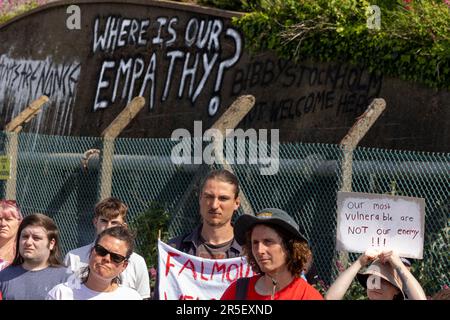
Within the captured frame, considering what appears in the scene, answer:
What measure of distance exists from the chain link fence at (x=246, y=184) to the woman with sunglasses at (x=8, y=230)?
2.25 m

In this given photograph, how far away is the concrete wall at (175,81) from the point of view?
539 inches

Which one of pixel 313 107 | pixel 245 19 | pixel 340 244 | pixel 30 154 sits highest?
pixel 245 19

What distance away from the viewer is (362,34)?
45.2 ft

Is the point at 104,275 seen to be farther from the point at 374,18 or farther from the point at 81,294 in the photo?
the point at 374,18

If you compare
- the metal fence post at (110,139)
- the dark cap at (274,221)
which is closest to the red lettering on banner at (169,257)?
the dark cap at (274,221)

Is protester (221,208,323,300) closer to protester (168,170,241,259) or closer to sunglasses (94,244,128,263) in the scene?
sunglasses (94,244,128,263)

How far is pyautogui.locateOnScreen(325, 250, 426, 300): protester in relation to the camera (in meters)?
5.55

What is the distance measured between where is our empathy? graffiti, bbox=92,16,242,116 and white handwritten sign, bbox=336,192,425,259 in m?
9.92

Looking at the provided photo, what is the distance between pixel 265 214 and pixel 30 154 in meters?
7.70

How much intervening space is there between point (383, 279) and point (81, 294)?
165 centimetres

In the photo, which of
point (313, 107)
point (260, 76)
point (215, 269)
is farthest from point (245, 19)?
point (215, 269)
